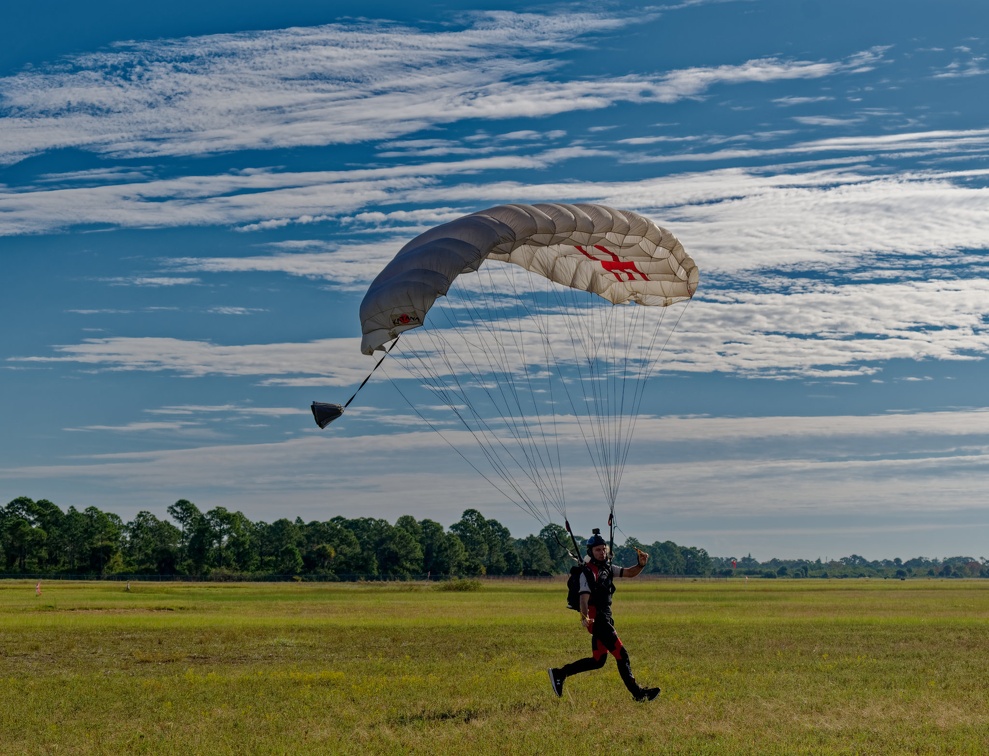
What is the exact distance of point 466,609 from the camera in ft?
149

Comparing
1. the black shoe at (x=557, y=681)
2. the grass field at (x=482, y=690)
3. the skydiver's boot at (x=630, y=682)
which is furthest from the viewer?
the black shoe at (x=557, y=681)

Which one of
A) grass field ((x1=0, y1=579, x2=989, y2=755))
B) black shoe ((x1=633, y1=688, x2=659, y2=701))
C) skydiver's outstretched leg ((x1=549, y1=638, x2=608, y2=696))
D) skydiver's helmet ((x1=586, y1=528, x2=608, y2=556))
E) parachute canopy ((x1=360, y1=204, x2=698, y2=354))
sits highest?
parachute canopy ((x1=360, y1=204, x2=698, y2=354))

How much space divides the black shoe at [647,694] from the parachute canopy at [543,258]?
6.57 metres

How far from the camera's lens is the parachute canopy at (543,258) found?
16656 millimetres

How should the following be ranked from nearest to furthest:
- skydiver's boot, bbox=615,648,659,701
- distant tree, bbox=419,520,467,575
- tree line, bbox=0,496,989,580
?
skydiver's boot, bbox=615,648,659,701
tree line, bbox=0,496,989,580
distant tree, bbox=419,520,467,575

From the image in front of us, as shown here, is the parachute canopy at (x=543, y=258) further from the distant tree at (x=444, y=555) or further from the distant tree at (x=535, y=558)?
the distant tree at (x=535, y=558)

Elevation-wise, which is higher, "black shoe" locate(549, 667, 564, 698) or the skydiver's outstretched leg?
the skydiver's outstretched leg

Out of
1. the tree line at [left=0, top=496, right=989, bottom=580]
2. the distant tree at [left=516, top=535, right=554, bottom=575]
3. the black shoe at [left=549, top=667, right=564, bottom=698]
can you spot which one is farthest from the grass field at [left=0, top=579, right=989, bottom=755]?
the distant tree at [left=516, top=535, right=554, bottom=575]

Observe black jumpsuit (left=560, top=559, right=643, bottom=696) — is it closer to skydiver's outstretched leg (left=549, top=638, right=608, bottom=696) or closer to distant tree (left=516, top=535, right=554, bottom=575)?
skydiver's outstretched leg (left=549, top=638, right=608, bottom=696)

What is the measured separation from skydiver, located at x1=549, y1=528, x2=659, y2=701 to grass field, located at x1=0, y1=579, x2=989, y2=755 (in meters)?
0.52

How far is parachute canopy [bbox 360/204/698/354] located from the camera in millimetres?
16656

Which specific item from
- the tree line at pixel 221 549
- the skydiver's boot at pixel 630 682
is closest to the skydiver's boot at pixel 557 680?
the skydiver's boot at pixel 630 682

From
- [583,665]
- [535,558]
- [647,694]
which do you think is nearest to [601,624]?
[583,665]

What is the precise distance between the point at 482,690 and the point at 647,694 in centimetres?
306
